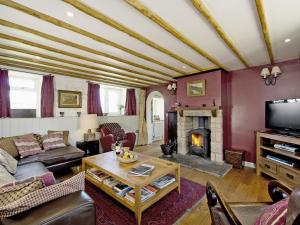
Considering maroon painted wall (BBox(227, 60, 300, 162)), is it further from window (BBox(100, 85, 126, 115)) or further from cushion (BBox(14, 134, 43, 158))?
cushion (BBox(14, 134, 43, 158))

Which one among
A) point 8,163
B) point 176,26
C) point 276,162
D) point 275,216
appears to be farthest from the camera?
point 276,162

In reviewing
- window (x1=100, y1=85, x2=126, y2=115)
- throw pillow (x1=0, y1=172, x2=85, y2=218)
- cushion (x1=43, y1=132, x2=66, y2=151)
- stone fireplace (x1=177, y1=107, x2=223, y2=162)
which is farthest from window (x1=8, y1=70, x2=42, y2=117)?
stone fireplace (x1=177, y1=107, x2=223, y2=162)

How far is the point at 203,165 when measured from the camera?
→ 139 inches

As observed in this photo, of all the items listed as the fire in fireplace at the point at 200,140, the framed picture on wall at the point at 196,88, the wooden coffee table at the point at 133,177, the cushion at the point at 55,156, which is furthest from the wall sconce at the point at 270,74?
the cushion at the point at 55,156

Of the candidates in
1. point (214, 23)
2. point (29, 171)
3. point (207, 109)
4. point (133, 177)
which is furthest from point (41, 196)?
point (207, 109)

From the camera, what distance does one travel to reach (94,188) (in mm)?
2541

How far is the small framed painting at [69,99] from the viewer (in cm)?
412

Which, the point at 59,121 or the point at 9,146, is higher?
the point at 59,121

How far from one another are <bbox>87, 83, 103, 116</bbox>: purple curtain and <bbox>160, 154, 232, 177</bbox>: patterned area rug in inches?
107

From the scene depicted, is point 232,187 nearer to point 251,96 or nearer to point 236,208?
point 236,208

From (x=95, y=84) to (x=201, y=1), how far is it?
157 inches

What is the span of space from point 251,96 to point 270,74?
0.56m

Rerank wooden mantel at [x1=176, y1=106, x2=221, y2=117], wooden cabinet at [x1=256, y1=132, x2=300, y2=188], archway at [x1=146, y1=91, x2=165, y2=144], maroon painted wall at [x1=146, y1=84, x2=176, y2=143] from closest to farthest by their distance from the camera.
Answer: wooden cabinet at [x1=256, y1=132, x2=300, y2=188] → wooden mantel at [x1=176, y1=106, x2=221, y2=117] → maroon painted wall at [x1=146, y1=84, x2=176, y2=143] → archway at [x1=146, y1=91, x2=165, y2=144]

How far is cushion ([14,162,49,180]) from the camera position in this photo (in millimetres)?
2129
